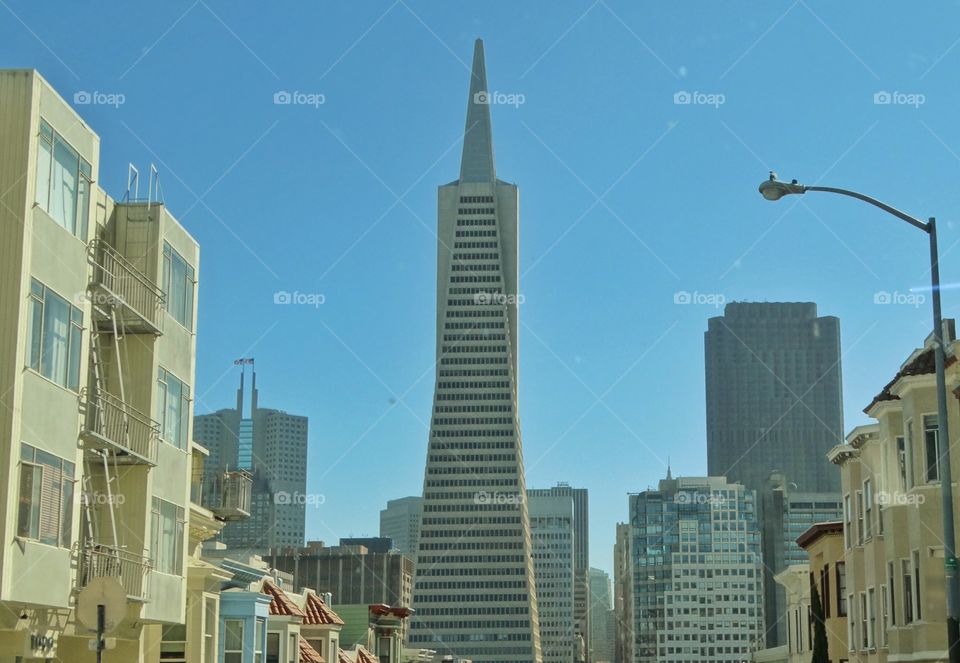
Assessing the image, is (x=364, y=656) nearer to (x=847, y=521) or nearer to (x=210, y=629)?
(x=847, y=521)

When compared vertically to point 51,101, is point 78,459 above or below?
below

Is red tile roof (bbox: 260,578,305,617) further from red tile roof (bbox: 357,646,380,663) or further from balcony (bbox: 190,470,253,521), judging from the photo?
red tile roof (bbox: 357,646,380,663)

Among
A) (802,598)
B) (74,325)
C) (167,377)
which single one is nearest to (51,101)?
(74,325)

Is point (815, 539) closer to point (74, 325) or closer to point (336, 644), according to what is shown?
point (336, 644)

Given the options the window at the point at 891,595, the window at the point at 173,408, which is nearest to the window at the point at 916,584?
the window at the point at 891,595

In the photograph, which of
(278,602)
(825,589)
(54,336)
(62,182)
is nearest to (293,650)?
(278,602)

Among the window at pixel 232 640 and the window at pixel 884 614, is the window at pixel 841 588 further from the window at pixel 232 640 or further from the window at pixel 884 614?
the window at pixel 232 640
